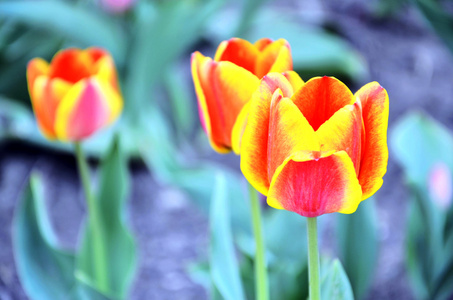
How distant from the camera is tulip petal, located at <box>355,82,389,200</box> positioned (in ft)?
1.27

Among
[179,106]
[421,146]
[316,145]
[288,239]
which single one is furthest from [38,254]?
[179,106]

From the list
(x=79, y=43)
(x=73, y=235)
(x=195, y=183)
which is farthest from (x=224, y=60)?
(x=79, y=43)

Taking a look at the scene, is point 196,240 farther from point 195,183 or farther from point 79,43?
point 79,43

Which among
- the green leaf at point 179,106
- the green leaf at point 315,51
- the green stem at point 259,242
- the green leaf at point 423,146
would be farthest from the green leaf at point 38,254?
the green leaf at point 315,51

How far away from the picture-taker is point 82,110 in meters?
0.73

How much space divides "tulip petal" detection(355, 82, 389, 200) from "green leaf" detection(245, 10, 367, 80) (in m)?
1.67

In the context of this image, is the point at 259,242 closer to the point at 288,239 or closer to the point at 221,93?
the point at 221,93

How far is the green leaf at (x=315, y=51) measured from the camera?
2.12 metres

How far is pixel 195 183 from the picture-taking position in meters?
1.04

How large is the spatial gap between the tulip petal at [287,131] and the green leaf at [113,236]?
491mm

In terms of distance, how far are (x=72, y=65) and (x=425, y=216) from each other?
24.4 inches

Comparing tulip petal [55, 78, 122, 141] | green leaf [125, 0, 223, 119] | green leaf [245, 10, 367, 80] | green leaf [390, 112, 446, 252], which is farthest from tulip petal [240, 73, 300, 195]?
green leaf [245, 10, 367, 80]

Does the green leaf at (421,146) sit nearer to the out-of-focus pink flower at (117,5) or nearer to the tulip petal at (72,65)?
the tulip petal at (72,65)

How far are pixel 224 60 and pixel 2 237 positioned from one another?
1156 millimetres
